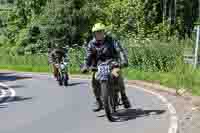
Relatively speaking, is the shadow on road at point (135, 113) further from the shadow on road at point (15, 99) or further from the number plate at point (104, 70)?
the shadow on road at point (15, 99)

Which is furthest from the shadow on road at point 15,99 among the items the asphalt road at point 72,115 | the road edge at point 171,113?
the road edge at point 171,113

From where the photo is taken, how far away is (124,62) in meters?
11.9

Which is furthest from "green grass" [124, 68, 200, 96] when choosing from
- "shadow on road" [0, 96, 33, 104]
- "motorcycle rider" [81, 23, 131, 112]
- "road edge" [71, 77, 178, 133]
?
"motorcycle rider" [81, 23, 131, 112]

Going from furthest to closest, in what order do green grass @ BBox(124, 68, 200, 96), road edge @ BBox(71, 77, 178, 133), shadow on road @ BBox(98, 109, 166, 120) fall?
green grass @ BBox(124, 68, 200, 96), shadow on road @ BBox(98, 109, 166, 120), road edge @ BBox(71, 77, 178, 133)

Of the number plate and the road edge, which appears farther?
the number plate

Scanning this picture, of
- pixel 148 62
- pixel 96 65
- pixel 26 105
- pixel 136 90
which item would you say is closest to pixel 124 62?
pixel 96 65

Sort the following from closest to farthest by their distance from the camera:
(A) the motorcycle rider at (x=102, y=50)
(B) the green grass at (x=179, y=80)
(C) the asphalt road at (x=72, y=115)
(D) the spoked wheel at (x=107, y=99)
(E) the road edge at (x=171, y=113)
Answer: (E) the road edge at (x=171, y=113) < (C) the asphalt road at (x=72, y=115) < (D) the spoked wheel at (x=107, y=99) < (A) the motorcycle rider at (x=102, y=50) < (B) the green grass at (x=179, y=80)

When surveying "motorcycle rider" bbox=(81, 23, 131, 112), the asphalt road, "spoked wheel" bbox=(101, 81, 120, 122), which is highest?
"motorcycle rider" bbox=(81, 23, 131, 112)

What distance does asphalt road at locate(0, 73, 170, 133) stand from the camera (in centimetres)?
1108

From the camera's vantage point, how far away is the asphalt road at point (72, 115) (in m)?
11.1

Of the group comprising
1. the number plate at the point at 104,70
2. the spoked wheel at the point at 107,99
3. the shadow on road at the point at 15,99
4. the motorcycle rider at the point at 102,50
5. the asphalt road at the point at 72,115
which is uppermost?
the motorcycle rider at the point at 102,50

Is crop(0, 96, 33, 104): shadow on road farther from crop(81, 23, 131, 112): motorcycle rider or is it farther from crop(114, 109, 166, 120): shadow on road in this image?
crop(81, 23, 131, 112): motorcycle rider

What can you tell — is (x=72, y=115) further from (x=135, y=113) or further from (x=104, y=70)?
(x=104, y=70)

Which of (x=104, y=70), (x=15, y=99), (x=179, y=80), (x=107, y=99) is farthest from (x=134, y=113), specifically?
(x=179, y=80)
